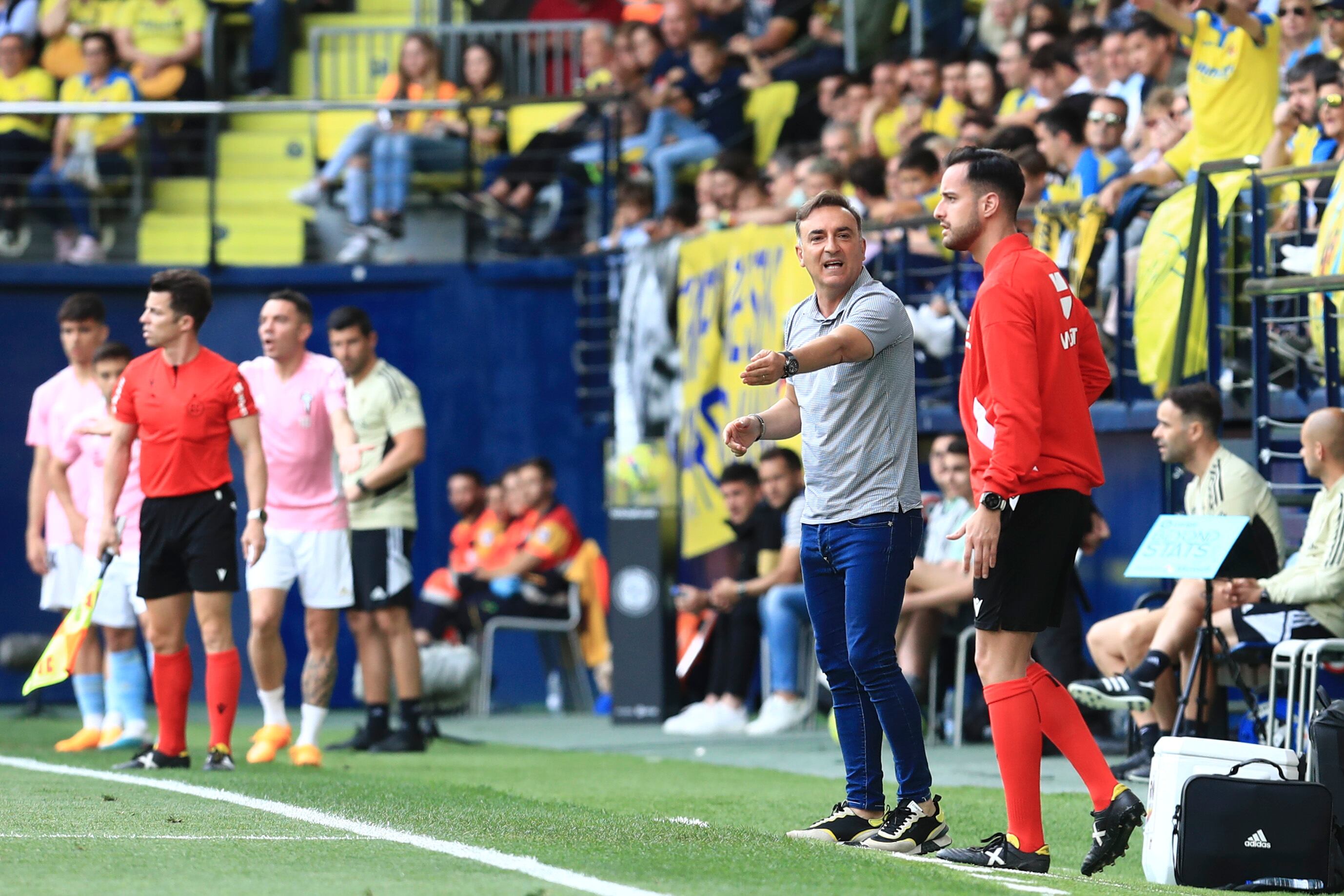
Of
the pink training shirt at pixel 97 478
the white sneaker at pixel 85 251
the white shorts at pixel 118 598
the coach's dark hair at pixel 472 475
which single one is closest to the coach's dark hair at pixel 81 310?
the pink training shirt at pixel 97 478

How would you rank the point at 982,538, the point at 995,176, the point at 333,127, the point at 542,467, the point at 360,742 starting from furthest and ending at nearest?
the point at 333,127 → the point at 542,467 → the point at 360,742 → the point at 995,176 → the point at 982,538

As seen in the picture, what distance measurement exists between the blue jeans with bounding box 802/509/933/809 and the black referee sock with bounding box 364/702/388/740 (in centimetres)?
495

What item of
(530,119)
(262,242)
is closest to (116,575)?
(262,242)

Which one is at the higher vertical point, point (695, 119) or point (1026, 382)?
point (695, 119)

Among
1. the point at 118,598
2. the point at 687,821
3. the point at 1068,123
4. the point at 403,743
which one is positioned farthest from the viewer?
the point at 1068,123

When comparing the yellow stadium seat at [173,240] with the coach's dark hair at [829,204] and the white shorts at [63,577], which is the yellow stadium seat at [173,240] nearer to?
the white shorts at [63,577]

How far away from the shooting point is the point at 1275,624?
26.9ft

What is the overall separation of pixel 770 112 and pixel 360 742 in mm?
7486

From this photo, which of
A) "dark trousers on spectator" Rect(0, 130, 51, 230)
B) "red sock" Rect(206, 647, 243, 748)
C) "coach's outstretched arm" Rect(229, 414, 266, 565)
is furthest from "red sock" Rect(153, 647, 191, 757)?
"dark trousers on spectator" Rect(0, 130, 51, 230)

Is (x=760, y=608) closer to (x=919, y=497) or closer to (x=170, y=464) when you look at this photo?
(x=170, y=464)

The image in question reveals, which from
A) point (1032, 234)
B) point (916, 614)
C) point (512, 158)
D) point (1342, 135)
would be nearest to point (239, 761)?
point (916, 614)

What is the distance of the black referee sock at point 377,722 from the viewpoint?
34.8ft

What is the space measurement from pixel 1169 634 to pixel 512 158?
29.7ft

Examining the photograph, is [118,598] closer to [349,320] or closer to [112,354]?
[112,354]
